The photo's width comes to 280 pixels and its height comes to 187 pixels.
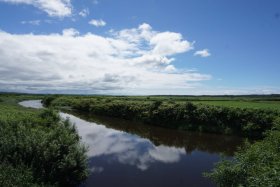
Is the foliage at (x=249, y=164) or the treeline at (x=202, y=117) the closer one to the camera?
the foliage at (x=249, y=164)

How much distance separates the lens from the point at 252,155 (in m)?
13.8

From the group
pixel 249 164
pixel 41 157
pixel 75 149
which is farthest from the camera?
pixel 75 149

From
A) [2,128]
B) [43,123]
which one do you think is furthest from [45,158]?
[43,123]

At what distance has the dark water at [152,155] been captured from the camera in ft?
64.1

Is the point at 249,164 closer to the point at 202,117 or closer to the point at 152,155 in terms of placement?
the point at 152,155

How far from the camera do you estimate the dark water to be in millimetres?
Answer: 19547

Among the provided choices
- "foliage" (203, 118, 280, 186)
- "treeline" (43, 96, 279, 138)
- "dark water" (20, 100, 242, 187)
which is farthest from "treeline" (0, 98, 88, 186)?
"treeline" (43, 96, 279, 138)

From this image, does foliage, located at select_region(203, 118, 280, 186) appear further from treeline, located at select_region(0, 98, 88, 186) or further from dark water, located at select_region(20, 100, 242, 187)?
treeline, located at select_region(0, 98, 88, 186)

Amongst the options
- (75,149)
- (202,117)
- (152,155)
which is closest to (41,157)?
(75,149)

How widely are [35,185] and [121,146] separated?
18.5m

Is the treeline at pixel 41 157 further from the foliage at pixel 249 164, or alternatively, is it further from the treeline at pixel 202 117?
the treeline at pixel 202 117

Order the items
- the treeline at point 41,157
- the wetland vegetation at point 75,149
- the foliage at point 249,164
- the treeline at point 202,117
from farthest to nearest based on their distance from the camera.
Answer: the treeline at point 202,117 < the treeline at point 41,157 < the wetland vegetation at point 75,149 < the foliage at point 249,164

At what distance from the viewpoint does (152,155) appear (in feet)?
89.9

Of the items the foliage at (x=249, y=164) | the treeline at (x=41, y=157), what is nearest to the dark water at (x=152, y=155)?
the treeline at (x=41, y=157)
